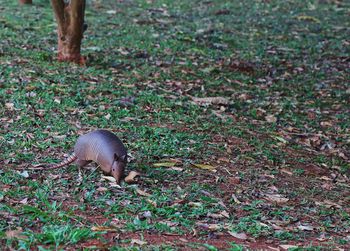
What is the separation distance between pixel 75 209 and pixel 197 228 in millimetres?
813

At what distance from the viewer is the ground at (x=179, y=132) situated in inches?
156

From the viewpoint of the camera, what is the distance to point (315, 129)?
685cm

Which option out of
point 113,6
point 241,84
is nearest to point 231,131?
point 241,84

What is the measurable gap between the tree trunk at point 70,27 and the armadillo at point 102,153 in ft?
11.1

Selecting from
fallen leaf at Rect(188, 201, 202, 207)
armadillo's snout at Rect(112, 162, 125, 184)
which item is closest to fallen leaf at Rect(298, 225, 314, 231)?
fallen leaf at Rect(188, 201, 202, 207)

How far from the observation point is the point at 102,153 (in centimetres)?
450

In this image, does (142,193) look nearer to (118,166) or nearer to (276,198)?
(118,166)

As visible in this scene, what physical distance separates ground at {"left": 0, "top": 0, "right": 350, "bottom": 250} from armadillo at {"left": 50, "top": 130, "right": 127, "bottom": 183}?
108mm

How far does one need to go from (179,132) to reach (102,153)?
1.54 meters

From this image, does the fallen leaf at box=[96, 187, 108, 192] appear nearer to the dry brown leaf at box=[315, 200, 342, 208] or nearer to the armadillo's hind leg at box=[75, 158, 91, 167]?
the armadillo's hind leg at box=[75, 158, 91, 167]

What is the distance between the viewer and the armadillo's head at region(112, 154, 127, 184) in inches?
174

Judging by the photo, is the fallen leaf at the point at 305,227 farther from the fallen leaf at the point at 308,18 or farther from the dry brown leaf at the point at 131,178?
the fallen leaf at the point at 308,18

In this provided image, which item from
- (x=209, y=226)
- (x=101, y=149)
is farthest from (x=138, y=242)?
(x=101, y=149)

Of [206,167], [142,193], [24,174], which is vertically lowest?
[206,167]
